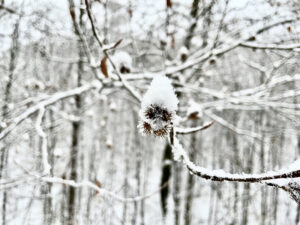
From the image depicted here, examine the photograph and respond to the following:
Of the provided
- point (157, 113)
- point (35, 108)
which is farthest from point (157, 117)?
point (35, 108)

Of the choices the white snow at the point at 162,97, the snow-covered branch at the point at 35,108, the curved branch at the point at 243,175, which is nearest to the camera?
the curved branch at the point at 243,175

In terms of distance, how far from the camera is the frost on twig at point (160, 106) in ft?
2.83

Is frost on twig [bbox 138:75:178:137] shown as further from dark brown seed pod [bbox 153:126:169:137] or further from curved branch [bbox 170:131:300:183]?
curved branch [bbox 170:131:300:183]

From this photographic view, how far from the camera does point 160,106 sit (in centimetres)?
88

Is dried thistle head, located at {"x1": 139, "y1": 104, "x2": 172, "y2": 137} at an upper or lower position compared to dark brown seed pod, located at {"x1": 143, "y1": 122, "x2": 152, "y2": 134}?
upper

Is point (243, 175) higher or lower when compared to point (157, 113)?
lower

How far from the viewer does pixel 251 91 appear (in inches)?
139

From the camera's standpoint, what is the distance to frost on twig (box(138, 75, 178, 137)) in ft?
2.83

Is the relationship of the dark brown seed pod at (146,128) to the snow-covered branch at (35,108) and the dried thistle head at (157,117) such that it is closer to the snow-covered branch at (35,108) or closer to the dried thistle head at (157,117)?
the dried thistle head at (157,117)

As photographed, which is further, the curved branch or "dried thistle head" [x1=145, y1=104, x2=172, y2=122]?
"dried thistle head" [x1=145, y1=104, x2=172, y2=122]

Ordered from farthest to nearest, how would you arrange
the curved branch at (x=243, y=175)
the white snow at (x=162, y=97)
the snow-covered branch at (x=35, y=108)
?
the snow-covered branch at (x=35, y=108)
the white snow at (x=162, y=97)
the curved branch at (x=243, y=175)

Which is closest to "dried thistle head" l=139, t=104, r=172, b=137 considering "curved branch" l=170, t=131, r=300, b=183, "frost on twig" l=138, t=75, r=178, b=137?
"frost on twig" l=138, t=75, r=178, b=137

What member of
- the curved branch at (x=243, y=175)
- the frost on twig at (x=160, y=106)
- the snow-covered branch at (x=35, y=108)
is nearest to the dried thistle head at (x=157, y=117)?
the frost on twig at (x=160, y=106)

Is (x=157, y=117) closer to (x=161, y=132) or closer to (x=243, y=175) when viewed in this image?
(x=161, y=132)
